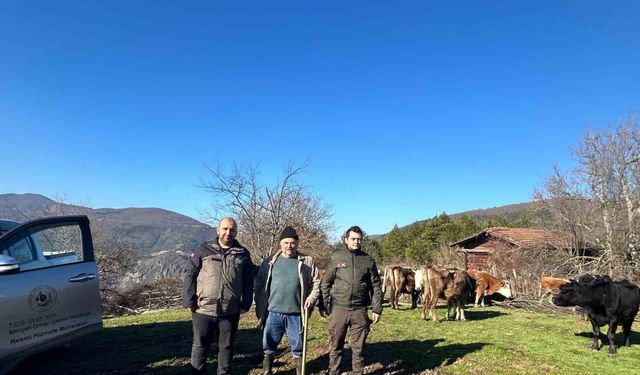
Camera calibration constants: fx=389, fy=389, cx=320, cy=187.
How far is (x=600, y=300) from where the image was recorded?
7363 millimetres

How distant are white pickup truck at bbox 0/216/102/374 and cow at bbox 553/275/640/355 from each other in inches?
325

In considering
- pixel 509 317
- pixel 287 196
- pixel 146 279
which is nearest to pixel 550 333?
pixel 509 317

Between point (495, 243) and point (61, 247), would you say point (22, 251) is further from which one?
point (495, 243)

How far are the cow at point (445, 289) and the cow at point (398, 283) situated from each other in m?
2.78

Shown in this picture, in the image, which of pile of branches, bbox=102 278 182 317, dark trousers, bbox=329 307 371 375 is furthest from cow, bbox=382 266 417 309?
pile of branches, bbox=102 278 182 317

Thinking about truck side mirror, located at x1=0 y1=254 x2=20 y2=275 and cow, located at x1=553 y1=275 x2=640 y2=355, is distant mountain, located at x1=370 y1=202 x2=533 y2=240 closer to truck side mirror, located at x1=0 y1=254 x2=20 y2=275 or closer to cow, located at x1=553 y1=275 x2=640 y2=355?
cow, located at x1=553 y1=275 x2=640 y2=355

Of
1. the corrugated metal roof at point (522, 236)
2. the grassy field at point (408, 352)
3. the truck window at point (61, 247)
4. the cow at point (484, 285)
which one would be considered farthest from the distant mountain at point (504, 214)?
the truck window at point (61, 247)

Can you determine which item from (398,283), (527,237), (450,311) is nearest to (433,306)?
(450,311)

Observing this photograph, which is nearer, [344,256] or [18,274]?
[18,274]

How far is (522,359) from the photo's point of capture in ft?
21.9

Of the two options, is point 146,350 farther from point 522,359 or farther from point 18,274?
point 522,359

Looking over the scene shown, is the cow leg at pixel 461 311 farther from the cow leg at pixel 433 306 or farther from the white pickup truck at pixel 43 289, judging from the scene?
the white pickup truck at pixel 43 289

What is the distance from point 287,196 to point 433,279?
8.63 meters

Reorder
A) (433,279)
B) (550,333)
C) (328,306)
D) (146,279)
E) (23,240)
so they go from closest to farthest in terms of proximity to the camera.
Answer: (23,240) < (328,306) < (550,333) < (433,279) < (146,279)
